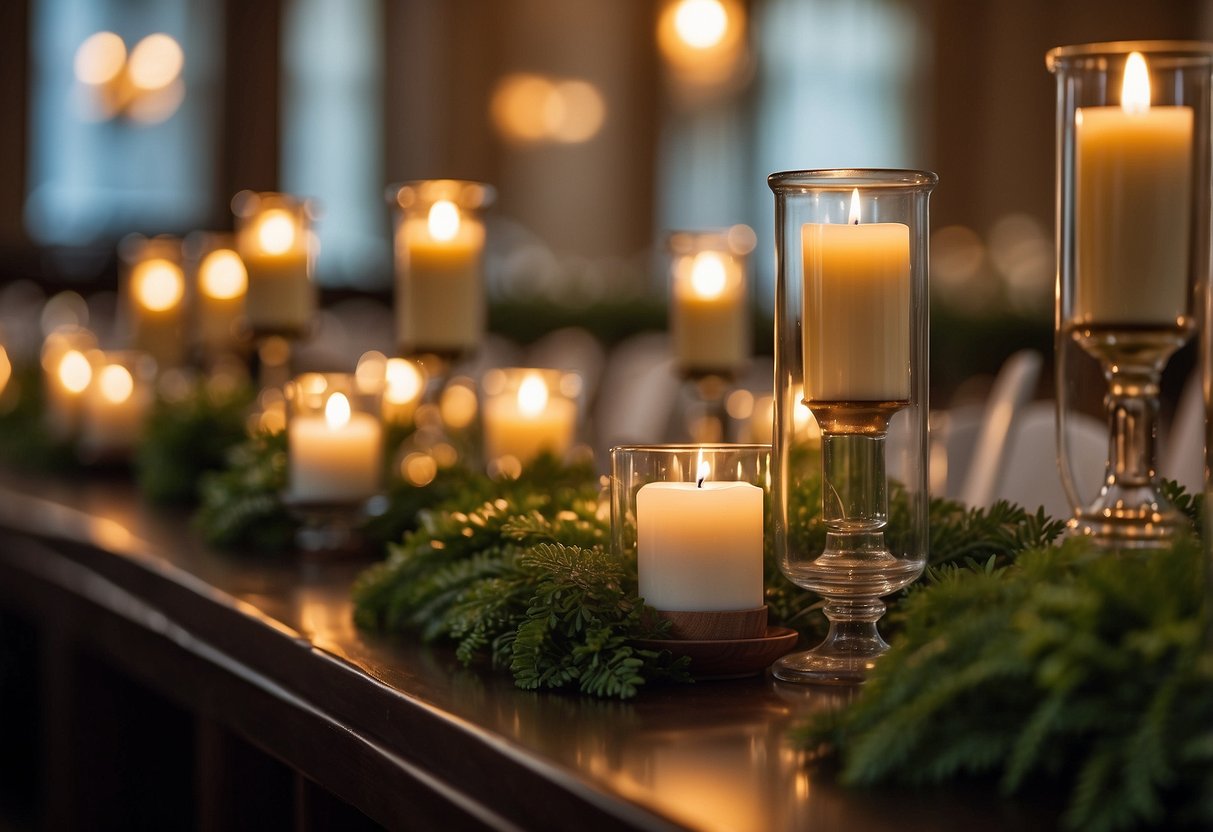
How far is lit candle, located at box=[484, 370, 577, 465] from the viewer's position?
1.82 m

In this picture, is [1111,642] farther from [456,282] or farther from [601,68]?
[601,68]

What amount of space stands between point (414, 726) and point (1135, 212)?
48cm

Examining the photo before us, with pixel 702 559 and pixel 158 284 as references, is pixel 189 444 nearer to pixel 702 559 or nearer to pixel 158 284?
pixel 158 284

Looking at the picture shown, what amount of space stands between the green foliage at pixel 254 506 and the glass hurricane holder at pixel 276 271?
261 mm

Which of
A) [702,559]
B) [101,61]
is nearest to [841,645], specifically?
[702,559]

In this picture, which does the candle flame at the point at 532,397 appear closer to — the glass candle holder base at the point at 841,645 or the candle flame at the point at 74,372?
the glass candle holder base at the point at 841,645

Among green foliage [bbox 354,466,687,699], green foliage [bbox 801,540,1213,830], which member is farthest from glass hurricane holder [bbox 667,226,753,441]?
green foliage [bbox 801,540,1213,830]

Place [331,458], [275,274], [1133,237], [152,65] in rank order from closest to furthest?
[1133,237]
[331,458]
[275,274]
[152,65]

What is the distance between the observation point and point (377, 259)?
11.6m

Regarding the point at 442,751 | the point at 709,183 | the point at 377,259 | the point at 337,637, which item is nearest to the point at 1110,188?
the point at 442,751

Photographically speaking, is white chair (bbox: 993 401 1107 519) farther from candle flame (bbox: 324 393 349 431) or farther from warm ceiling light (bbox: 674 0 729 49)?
warm ceiling light (bbox: 674 0 729 49)

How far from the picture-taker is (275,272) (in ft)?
6.46

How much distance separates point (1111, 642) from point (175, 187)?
11207 millimetres

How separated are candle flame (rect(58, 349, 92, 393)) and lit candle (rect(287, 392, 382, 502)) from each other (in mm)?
1194
